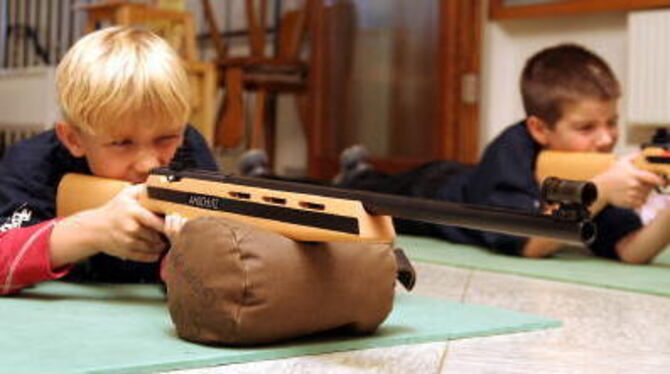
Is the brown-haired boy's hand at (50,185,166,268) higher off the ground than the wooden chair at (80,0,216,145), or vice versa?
the wooden chair at (80,0,216,145)

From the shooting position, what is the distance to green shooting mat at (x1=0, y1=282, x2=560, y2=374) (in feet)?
3.18

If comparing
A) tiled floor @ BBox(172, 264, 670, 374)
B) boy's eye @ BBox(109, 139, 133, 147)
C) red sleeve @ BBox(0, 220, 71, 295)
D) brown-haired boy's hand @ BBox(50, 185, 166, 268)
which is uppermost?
boy's eye @ BBox(109, 139, 133, 147)

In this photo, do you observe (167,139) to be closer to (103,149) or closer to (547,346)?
(103,149)

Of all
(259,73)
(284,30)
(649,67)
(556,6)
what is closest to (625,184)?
(649,67)

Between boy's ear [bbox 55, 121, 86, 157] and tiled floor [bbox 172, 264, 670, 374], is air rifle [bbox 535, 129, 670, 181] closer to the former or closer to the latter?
tiled floor [bbox 172, 264, 670, 374]

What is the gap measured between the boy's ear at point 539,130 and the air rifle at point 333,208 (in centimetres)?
115

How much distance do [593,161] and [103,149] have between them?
990 mm

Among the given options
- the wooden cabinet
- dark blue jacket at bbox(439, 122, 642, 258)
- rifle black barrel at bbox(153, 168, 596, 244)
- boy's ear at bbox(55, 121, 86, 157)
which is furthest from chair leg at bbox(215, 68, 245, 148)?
rifle black barrel at bbox(153, 168, 596, 244)

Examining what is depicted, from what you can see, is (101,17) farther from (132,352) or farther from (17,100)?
(132,352)

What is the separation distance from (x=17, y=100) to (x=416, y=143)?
2100 mm

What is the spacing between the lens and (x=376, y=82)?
4.10 m

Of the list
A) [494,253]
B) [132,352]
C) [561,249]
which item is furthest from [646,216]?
[132,352]

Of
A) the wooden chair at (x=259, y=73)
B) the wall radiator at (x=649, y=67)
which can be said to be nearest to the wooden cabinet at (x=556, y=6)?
the wall radiator at (x=649, y=67)

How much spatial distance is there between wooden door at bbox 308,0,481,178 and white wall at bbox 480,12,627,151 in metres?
0.04
